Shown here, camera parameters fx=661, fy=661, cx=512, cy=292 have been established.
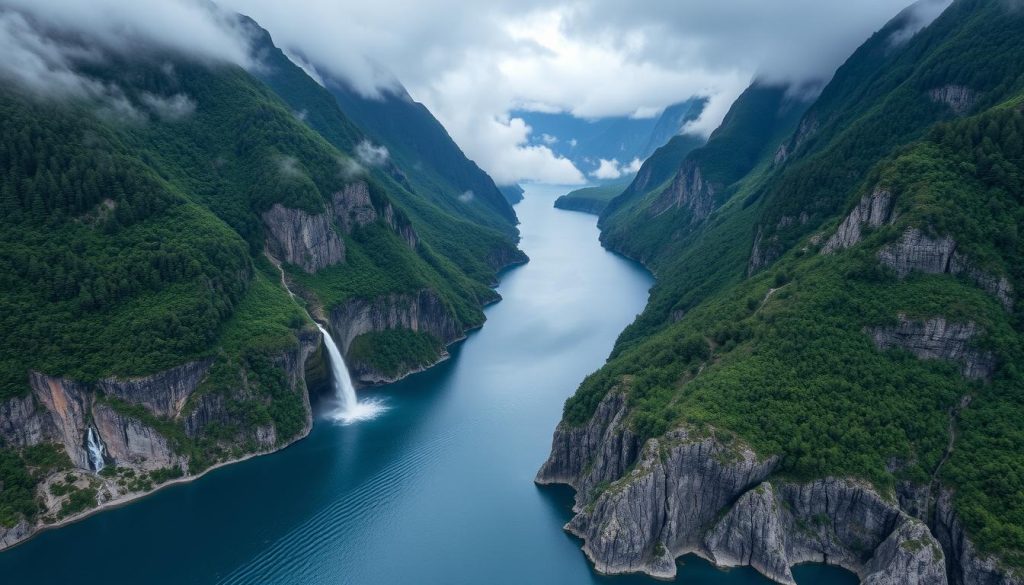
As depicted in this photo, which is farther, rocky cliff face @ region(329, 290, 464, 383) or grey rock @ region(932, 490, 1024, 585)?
rocky cliff face @ region(329, 290, 464, 383)

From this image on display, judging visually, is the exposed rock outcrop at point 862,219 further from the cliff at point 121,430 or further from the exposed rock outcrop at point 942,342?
the cliff at point 121,430

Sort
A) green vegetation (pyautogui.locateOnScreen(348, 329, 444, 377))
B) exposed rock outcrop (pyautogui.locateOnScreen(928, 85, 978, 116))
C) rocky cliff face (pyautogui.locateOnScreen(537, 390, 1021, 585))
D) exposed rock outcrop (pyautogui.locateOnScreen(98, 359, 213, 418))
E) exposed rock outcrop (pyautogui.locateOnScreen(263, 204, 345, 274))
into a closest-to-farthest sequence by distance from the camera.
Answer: rocky cliff face (pyautogui.locateOnScreen(537, 390, 1021, 585)), exposed rock outcrop (pyautogui.locateOnScreen(98, 359, 213, 418)), exposed rock outcrop (pyautogui.locateOnScreen(928, 85, 978, 116)), green vegetation (pyautogui.locateOnScreen(348, 329, 444, 377)), exposed rock outcrop (pyautogui.locateOnScreen(263, 204, 345, 274))

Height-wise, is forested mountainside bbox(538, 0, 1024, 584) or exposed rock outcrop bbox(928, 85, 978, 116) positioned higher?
exposed rock outcrop bbox(928, 85, 978, 116)

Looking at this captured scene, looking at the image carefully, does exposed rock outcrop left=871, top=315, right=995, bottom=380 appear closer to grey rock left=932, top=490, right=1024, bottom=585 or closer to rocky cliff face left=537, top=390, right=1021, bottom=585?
grey rock left=932, top=490, right=1024, bottom=585

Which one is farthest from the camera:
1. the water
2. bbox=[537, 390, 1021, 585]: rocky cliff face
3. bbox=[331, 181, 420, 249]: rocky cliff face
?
bbox=[331, 181, 420, 249]: rocky cliff face

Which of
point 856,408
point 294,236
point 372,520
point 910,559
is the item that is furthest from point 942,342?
point 294,236

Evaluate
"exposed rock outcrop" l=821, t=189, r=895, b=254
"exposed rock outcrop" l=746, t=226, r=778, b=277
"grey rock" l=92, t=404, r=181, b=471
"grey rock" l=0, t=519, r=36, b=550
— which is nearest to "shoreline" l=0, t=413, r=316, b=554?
"grey rock" l=0, t=519, r=36, b=550

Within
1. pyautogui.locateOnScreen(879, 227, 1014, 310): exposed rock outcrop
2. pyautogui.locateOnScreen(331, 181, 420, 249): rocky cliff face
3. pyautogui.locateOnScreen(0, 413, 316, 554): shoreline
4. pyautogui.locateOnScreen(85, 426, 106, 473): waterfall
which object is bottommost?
pyautogui.locateOnScreen(0, 413, 316, 554): shoreline
